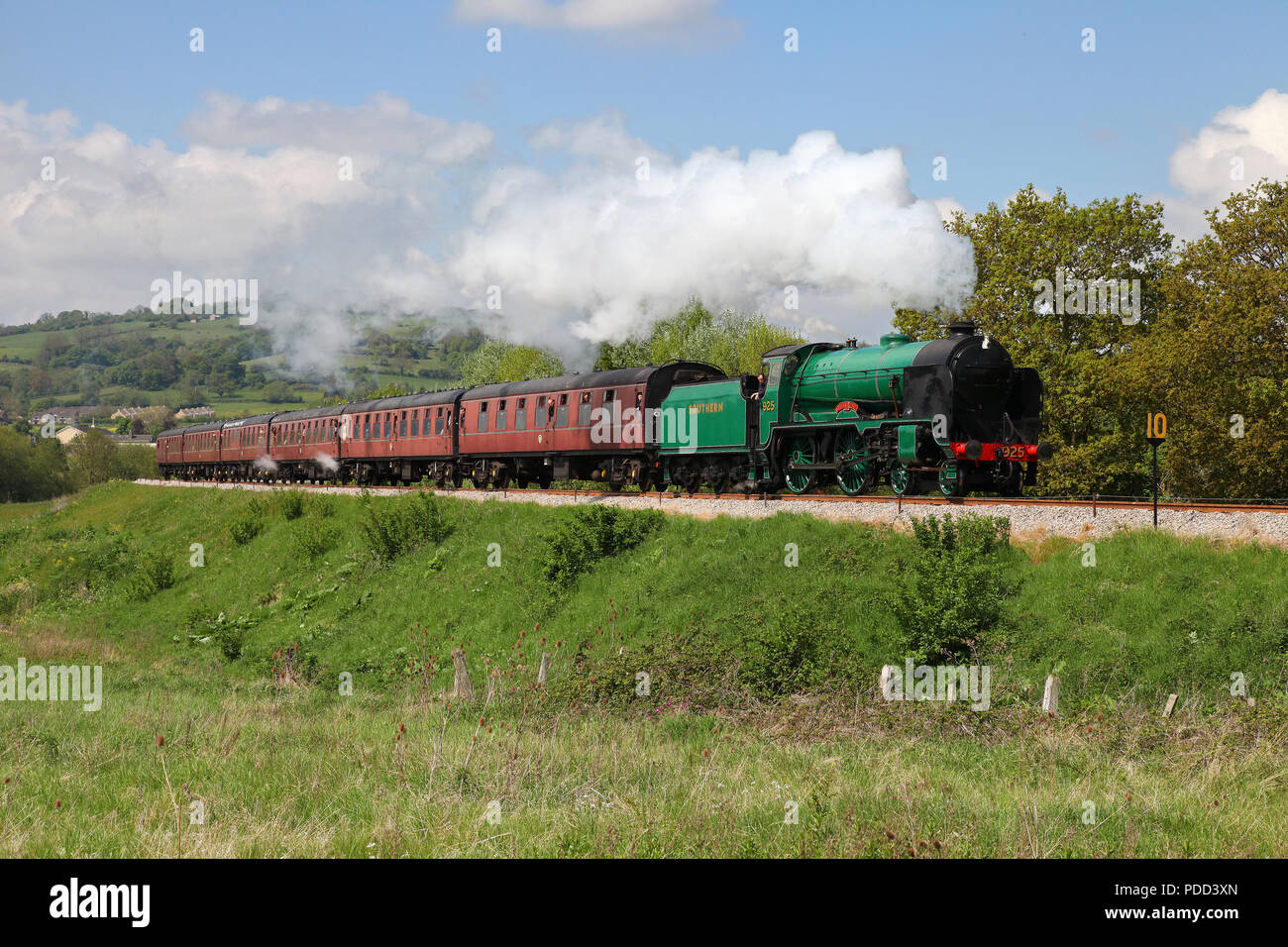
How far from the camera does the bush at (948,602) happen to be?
51.8 feet

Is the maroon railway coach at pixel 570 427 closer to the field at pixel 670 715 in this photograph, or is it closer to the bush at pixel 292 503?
the field at pixel 670 715

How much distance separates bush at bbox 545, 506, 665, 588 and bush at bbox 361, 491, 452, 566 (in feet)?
22.1

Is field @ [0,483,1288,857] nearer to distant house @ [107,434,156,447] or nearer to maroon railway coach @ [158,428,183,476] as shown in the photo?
maroon railway coach @ [158,428,183,476]

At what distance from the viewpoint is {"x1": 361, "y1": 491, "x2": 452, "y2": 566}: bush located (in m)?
30.1

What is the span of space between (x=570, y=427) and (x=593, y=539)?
25.3 ft

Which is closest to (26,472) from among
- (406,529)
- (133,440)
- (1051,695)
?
(133,440)

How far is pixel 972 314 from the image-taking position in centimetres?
3584

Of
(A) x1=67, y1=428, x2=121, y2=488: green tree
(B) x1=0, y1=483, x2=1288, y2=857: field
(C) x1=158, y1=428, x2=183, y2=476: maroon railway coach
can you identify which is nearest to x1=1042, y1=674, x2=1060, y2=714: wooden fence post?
(B) x1=0, y1=483, x2=1288, y2=857: field

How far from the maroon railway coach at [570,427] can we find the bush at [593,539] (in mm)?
4026

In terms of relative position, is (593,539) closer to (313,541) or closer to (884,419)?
(884,419)

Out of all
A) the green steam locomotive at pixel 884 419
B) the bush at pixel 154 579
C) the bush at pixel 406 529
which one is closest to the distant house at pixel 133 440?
the bush at pixel 154 579

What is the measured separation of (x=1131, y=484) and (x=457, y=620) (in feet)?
A: 78.2

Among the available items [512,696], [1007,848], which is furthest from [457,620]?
[1007,848]
